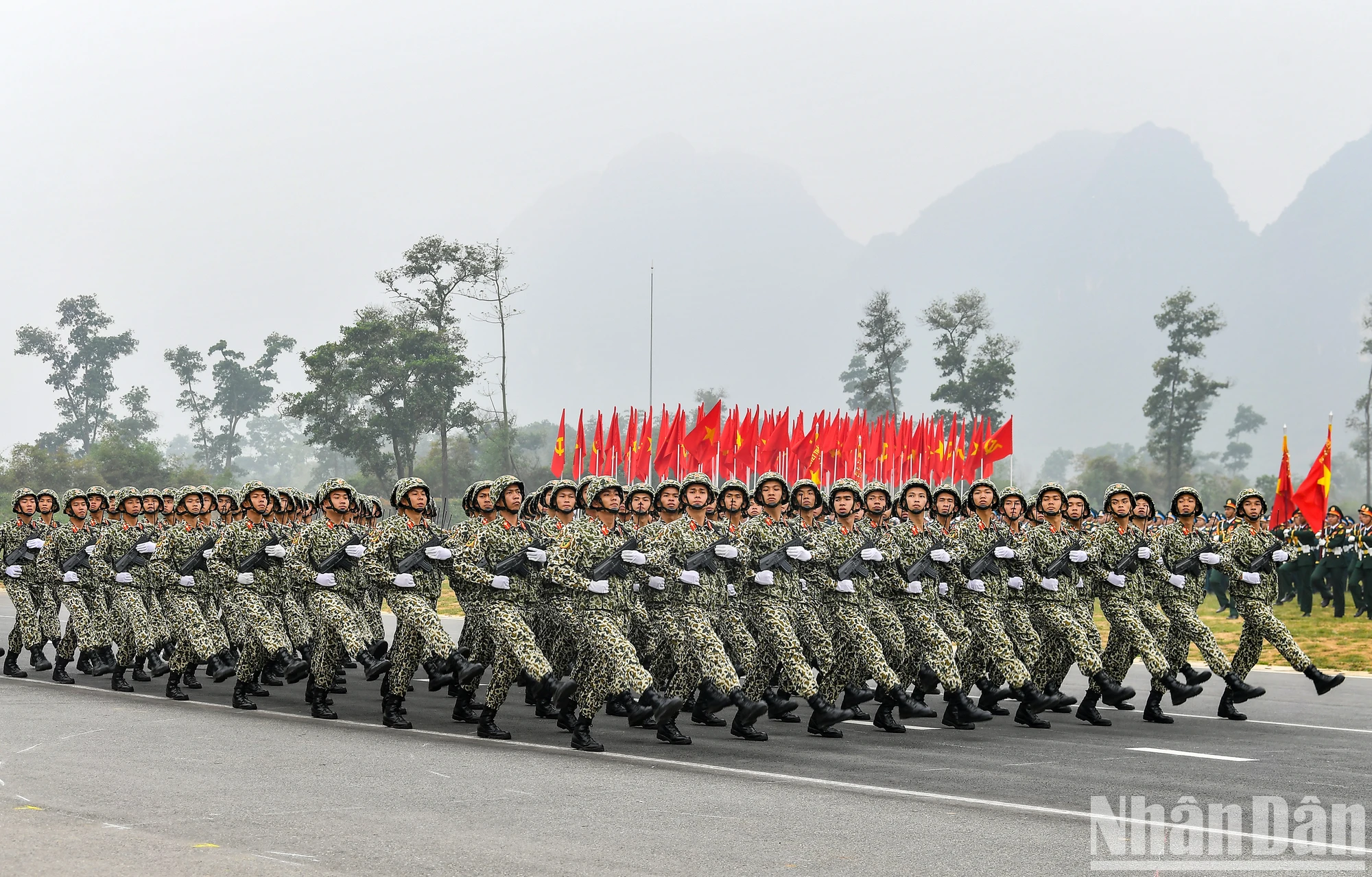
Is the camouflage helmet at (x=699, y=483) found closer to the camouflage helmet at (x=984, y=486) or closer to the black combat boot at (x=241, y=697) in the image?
the camouflage helmet at (x=984, y=486)

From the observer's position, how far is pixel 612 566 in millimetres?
10141

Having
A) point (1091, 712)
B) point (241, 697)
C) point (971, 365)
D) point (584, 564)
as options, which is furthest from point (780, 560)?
point (971, 365)

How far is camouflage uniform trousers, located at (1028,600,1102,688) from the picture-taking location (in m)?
11.3

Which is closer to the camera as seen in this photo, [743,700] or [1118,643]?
[743,700]

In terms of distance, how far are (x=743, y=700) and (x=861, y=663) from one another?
987mm

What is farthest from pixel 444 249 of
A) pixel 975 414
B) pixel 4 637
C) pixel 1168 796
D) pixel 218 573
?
pixel 1168 796

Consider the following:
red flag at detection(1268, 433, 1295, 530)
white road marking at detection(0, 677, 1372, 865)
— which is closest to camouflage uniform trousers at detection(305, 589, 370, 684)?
white road marking at detection(0, 677, 1372, 865)

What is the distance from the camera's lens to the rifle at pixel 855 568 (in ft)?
36.1

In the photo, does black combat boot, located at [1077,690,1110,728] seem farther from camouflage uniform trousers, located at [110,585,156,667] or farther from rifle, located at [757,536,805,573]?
camouflage uniform trousers, located at [110,585,156,667]

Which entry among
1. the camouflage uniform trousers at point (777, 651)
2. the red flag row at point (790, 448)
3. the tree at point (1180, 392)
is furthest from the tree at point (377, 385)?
the camouflage uniform trousers at point (777, 651)

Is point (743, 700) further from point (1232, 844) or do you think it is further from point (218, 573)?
point (218, 573)

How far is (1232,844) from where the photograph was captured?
691cm

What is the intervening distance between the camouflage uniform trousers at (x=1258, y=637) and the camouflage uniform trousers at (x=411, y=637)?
6.36 metres

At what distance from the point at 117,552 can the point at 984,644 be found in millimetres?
8577
